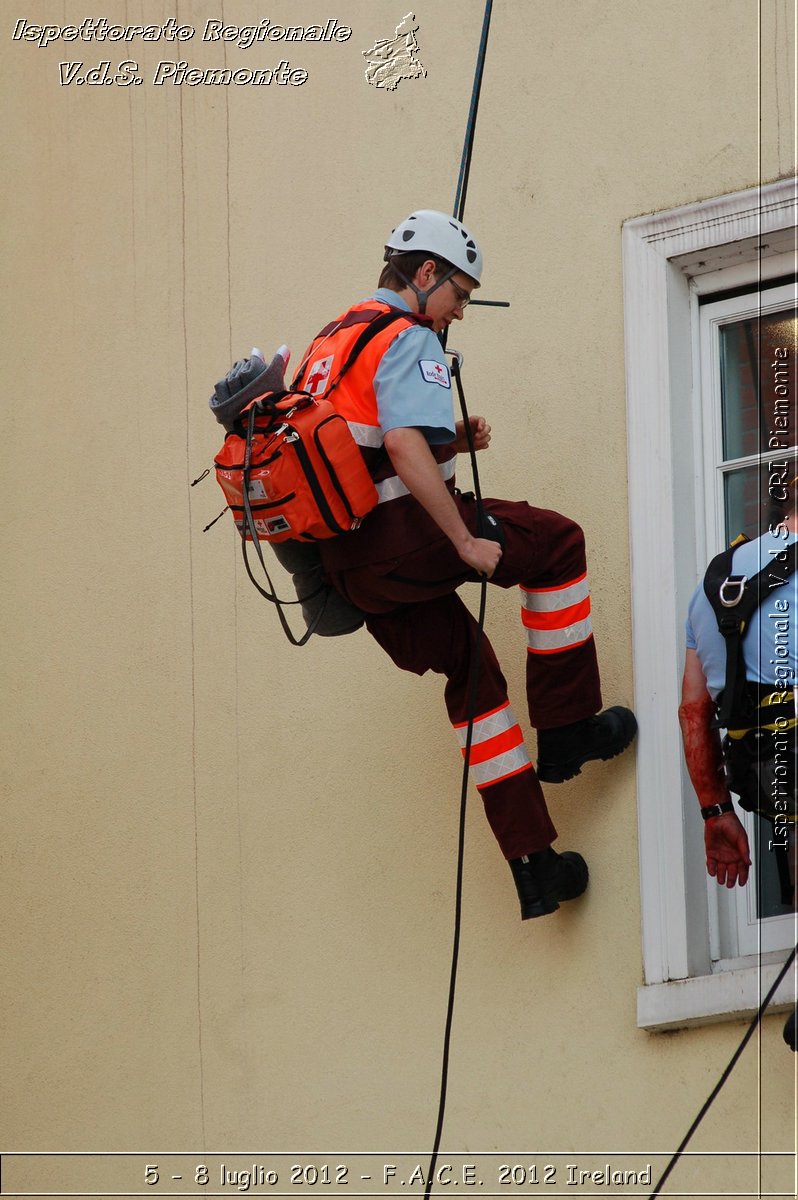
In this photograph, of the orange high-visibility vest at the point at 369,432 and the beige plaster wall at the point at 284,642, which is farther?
the beige plaster wall at the point at 284,642

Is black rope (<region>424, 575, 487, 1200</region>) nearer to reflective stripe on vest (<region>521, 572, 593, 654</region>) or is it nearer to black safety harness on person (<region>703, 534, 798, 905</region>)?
reflective stripe on vest (<region>521, 572, 593, 654</region>)

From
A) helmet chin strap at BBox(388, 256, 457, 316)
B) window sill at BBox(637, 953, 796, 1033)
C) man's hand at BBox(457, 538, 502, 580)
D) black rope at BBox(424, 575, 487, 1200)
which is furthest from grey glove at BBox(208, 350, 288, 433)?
window sill at BBox(637, 953, 796, 1033)

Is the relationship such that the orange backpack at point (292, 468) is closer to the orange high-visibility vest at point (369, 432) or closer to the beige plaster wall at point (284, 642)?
the orange high-visibility vest at point (369, 432)

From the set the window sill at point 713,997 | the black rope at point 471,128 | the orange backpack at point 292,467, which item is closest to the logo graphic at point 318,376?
the orange backpack at point 292,467

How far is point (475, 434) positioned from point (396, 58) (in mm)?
1557

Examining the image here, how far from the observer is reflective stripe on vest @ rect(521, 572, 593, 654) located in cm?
517

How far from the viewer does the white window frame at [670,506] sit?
511 centimetres

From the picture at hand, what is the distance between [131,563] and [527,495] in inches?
67.3

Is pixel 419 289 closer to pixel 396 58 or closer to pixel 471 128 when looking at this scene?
pixel 471 128

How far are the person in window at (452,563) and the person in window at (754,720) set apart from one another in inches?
13.4

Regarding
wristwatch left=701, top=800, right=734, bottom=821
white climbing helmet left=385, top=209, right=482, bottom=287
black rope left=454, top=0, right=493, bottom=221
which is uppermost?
black rope left=454, top=0, right=493, bottom=221

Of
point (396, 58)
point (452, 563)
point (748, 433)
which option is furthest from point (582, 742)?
point (396, 58)

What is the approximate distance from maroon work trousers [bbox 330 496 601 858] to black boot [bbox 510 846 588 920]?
35mm

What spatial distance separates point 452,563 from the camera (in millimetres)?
5062
